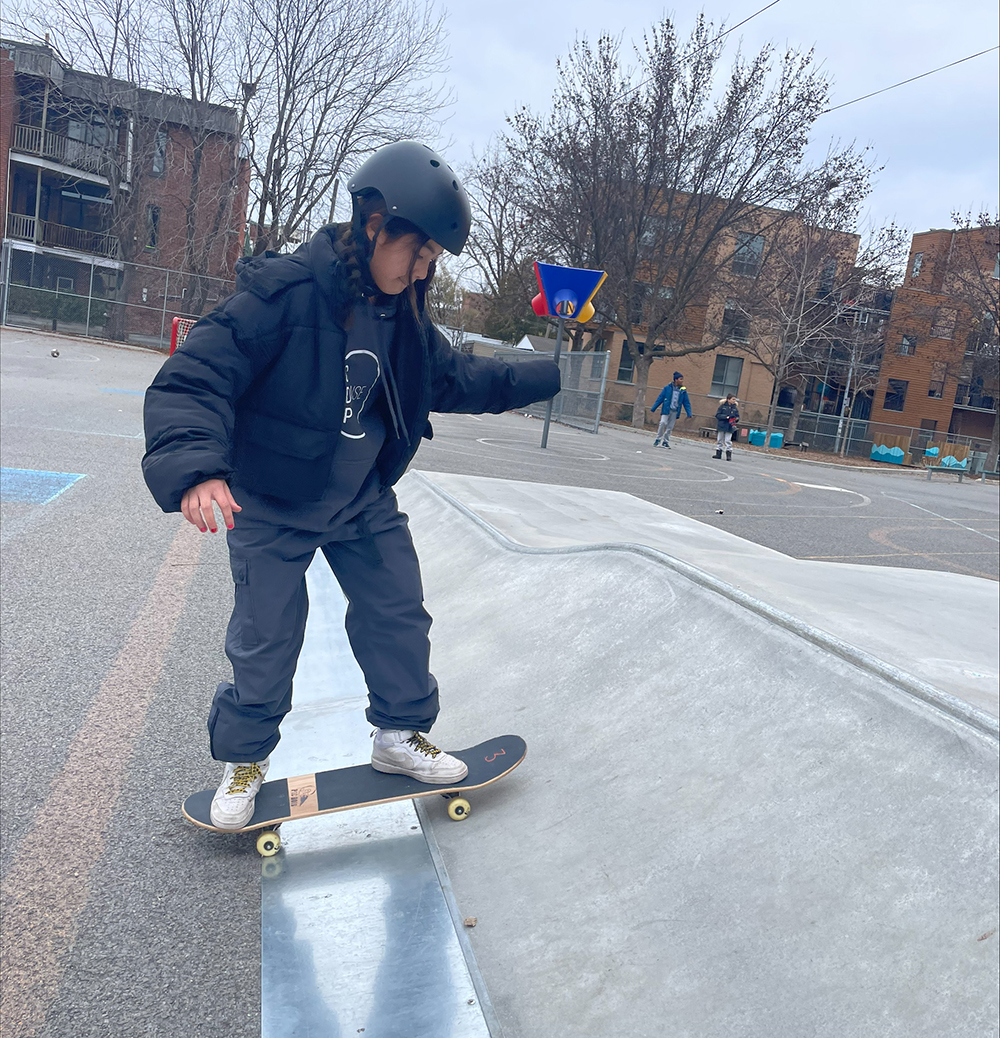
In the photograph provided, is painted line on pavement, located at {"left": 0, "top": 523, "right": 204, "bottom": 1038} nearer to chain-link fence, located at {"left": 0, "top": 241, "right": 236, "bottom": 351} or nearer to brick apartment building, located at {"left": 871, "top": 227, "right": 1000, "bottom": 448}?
chain-link fence, located at {"left": 0, "top": 241, "right": 236, "bottom": 351}

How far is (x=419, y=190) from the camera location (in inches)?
91.9

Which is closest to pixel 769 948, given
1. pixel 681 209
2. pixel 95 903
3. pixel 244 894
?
pixel 244 894

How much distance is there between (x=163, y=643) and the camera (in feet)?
14.1

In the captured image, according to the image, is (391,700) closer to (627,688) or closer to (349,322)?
(627,688)

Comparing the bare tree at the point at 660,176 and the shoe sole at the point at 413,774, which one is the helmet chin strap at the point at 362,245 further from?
the bare tree at the point at 660,176

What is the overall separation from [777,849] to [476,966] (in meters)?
0.79

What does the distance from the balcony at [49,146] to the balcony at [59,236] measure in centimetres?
290

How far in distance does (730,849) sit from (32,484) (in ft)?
23.0

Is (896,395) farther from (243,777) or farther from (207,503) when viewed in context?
(207,503)

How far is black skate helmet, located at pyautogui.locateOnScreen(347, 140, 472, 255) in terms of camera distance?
91.6 inches

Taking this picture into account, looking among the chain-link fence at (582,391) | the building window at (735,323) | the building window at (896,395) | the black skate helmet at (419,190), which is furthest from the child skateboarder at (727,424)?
the building window at (896,395)

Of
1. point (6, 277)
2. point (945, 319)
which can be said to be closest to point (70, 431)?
point (6, 277)

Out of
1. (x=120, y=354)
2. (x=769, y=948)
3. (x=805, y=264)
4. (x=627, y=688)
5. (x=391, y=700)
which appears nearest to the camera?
(x=769, y=948)

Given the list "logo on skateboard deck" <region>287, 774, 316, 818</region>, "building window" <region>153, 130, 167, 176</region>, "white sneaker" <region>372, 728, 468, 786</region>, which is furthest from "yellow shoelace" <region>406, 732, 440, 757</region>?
"building window" <region>153, 130, 167, 176</region>
